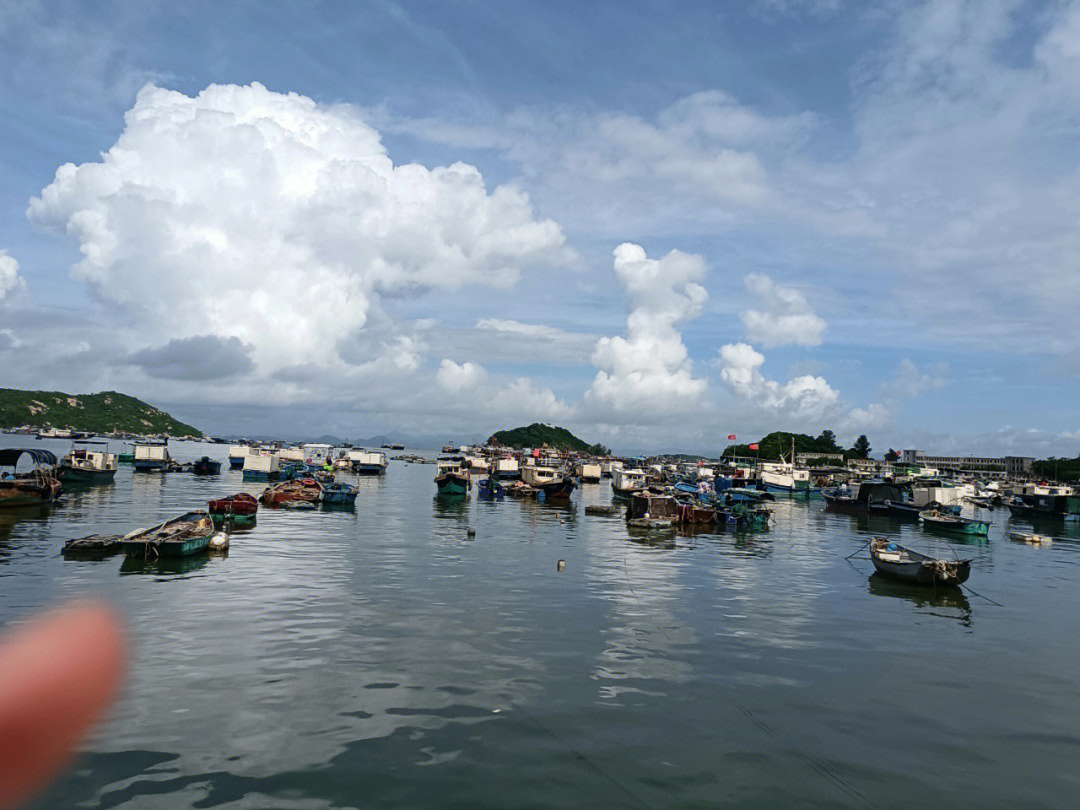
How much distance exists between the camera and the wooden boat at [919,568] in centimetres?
4022

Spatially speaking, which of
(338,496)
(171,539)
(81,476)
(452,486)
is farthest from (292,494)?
(81,476)

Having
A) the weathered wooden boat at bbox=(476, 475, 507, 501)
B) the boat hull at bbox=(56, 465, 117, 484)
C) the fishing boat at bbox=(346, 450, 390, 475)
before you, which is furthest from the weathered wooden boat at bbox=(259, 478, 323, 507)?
the fishing boat at bbox=(346, 450, 390, 475)

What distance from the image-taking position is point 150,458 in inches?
5128

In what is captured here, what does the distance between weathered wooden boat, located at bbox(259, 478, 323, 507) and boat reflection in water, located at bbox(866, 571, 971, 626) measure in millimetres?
59913

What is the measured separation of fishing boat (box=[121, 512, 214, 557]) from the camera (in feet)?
131

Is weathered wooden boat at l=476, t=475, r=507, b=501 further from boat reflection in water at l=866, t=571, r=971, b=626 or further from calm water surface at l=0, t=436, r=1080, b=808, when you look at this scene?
boat reflection in water at l=866, t=571, r=971, b=626

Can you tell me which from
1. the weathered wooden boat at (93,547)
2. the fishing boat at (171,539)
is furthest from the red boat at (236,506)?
the weathered wooden boat at (93,547)

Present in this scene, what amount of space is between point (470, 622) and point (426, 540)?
90.0ft

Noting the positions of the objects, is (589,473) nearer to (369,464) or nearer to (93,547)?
(369,464)

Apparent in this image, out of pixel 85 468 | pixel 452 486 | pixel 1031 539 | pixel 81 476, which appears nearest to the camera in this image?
pixel 1031 539

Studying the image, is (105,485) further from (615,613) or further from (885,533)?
(885,533)

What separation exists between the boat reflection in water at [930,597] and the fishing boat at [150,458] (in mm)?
128184

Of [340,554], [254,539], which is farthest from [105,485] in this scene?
[340,554]

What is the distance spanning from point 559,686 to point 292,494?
64.0 metres
